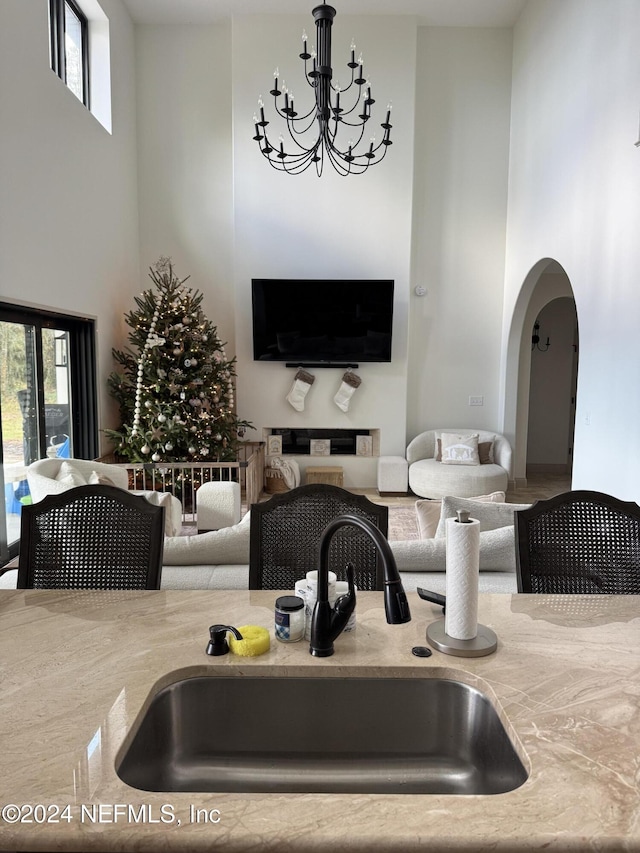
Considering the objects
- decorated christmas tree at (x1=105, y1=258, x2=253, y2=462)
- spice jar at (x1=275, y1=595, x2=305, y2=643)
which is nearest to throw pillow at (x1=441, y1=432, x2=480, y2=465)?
decorated christmas tree at (x1=105, y1=258, x2=253, y2=462)

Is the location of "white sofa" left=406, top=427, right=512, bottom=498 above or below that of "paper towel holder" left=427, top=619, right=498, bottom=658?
below

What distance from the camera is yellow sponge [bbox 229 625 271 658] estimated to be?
1244 millimetres

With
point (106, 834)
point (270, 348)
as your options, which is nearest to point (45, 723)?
point (106, 834)

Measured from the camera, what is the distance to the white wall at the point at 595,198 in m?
3.81

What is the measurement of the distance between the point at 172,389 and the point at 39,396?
3.88ft

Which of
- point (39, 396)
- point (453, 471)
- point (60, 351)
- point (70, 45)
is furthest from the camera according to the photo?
point (453, 471)

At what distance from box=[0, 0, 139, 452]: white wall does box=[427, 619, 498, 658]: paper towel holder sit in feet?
11.9

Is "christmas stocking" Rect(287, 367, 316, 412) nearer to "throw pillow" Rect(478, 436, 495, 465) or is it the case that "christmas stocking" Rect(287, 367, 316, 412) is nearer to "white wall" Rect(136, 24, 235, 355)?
"white wall" Rect(136, 24, 235, 355)

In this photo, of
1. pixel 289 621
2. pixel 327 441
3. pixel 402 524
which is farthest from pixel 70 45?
pixel 289 621

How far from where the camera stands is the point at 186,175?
6.74 meters

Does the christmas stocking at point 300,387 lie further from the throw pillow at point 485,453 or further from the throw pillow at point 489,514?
the throw pillow at point 489,514

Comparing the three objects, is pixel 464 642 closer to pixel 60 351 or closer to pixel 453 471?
pixel 60 351

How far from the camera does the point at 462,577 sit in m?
1.25

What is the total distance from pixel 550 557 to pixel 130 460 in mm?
4541
